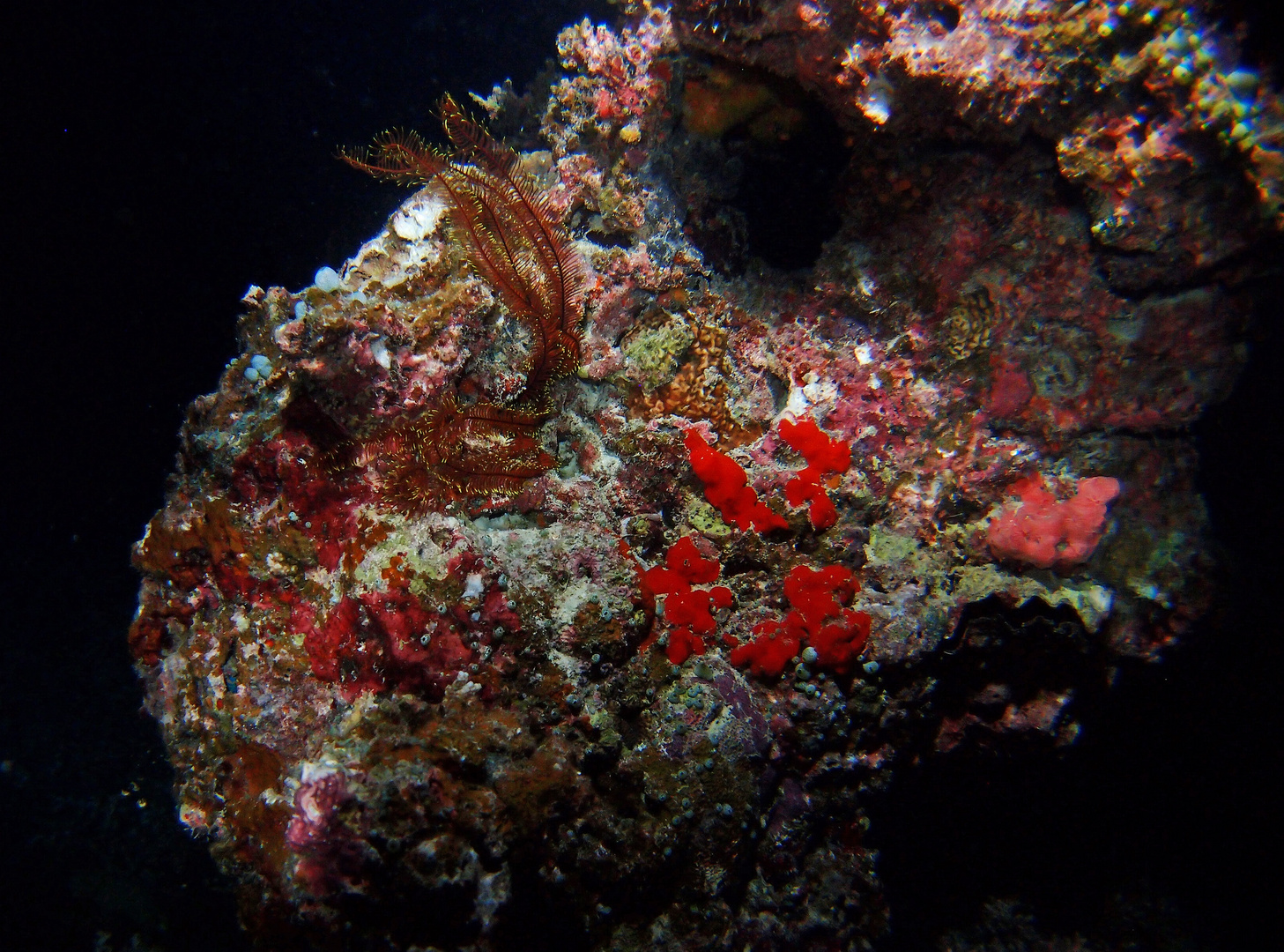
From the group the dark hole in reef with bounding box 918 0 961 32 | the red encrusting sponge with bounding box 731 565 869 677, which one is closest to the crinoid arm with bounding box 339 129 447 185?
the dark hole in reef with bounding box 918 0 961 32

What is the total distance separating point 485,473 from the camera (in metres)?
3.09

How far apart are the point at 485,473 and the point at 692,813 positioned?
78.0 inches

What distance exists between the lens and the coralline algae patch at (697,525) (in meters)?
2.62

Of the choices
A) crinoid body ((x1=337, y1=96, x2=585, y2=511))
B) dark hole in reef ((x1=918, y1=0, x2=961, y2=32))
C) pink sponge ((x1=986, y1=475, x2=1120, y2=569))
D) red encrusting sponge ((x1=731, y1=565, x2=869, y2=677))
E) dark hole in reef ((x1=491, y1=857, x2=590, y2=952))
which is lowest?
dark hole in reef ((x1=491, y1=857, x2=590, y2=952))

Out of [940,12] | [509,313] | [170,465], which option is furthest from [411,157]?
[170,465]

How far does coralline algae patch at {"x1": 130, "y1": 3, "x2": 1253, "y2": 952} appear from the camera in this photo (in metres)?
2.62

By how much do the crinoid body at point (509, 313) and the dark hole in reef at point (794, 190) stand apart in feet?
4.87

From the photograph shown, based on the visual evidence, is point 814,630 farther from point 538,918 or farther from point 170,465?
point 170,465

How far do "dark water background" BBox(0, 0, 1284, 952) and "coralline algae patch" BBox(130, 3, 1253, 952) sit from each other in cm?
65

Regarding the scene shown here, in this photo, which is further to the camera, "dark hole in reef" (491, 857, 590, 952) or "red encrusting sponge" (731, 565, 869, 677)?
"red encrusting sponge" (731, 565, 869, 677)

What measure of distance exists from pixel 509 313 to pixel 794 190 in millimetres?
2171

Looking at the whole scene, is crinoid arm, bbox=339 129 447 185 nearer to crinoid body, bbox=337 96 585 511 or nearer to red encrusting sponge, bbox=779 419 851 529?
crinoid body, bbox=337 96 585 511

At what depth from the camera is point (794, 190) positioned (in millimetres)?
3992

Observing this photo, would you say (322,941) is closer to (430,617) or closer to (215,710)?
(430,617)
